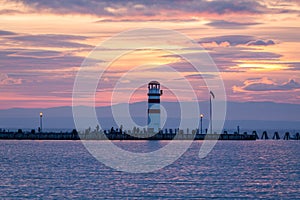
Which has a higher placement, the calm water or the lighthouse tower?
the lighthouse tower

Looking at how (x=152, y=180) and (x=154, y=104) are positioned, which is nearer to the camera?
(x=152, y=180)

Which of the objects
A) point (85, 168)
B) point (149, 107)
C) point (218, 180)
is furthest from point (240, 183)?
point (149, 107)

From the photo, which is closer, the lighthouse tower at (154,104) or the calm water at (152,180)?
the calm water at (152,180)

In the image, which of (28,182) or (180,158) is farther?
(180,158)

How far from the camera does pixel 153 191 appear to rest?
39.7m

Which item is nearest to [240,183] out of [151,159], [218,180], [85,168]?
[218,180]

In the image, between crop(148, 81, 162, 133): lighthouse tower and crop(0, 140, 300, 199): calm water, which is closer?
crop(0, 140, 300, 199): calm water

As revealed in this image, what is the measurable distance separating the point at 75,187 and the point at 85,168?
12668 mm

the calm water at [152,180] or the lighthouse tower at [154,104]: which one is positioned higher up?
the lighthouse tower at [154,104]

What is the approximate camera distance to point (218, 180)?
45.7m

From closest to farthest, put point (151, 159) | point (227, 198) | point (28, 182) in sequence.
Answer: point (227, 198) → point (28, 182) → point (151, 159)

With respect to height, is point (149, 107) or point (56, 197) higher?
point (149, 107)

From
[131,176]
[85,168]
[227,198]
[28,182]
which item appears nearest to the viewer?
[227,198]

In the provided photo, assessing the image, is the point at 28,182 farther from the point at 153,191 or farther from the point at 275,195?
the point at 275,195
